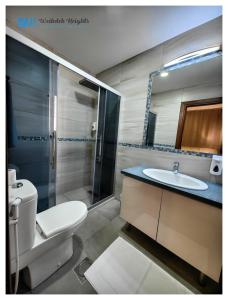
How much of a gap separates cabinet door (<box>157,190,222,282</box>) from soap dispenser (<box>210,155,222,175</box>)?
455mm

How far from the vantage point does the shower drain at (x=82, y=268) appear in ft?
3.11

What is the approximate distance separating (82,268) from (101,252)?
0.20 metres

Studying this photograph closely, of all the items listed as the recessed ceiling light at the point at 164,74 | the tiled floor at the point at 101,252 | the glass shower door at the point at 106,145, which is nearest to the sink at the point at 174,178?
the tiled floor at the point at 101,252

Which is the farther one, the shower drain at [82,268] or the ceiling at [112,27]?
the ceiling at [112,27]

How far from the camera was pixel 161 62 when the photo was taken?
60.8 inches

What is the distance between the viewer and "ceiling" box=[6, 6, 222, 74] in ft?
3.69

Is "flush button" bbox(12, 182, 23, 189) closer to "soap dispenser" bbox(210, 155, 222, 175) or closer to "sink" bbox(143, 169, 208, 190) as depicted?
"sink" bbox(143, 169, 208, 190)

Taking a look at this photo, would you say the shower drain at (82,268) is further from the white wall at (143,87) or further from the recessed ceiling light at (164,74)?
the recessed ceiling light at (164,74)

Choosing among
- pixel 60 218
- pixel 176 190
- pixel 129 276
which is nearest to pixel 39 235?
pixel 60 218

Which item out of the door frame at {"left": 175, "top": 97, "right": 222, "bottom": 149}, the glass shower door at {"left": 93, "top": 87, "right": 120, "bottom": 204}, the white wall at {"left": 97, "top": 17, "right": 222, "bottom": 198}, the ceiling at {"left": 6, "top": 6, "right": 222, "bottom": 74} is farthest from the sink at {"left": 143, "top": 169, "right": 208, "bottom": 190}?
the ceiling at {"left": 6, "top": 6, "right": 222, "bottom": 74}

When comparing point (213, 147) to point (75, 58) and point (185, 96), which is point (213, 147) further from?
point (75, 58)

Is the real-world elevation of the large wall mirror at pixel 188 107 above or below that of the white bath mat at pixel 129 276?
above

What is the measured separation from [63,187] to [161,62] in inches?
96.0
